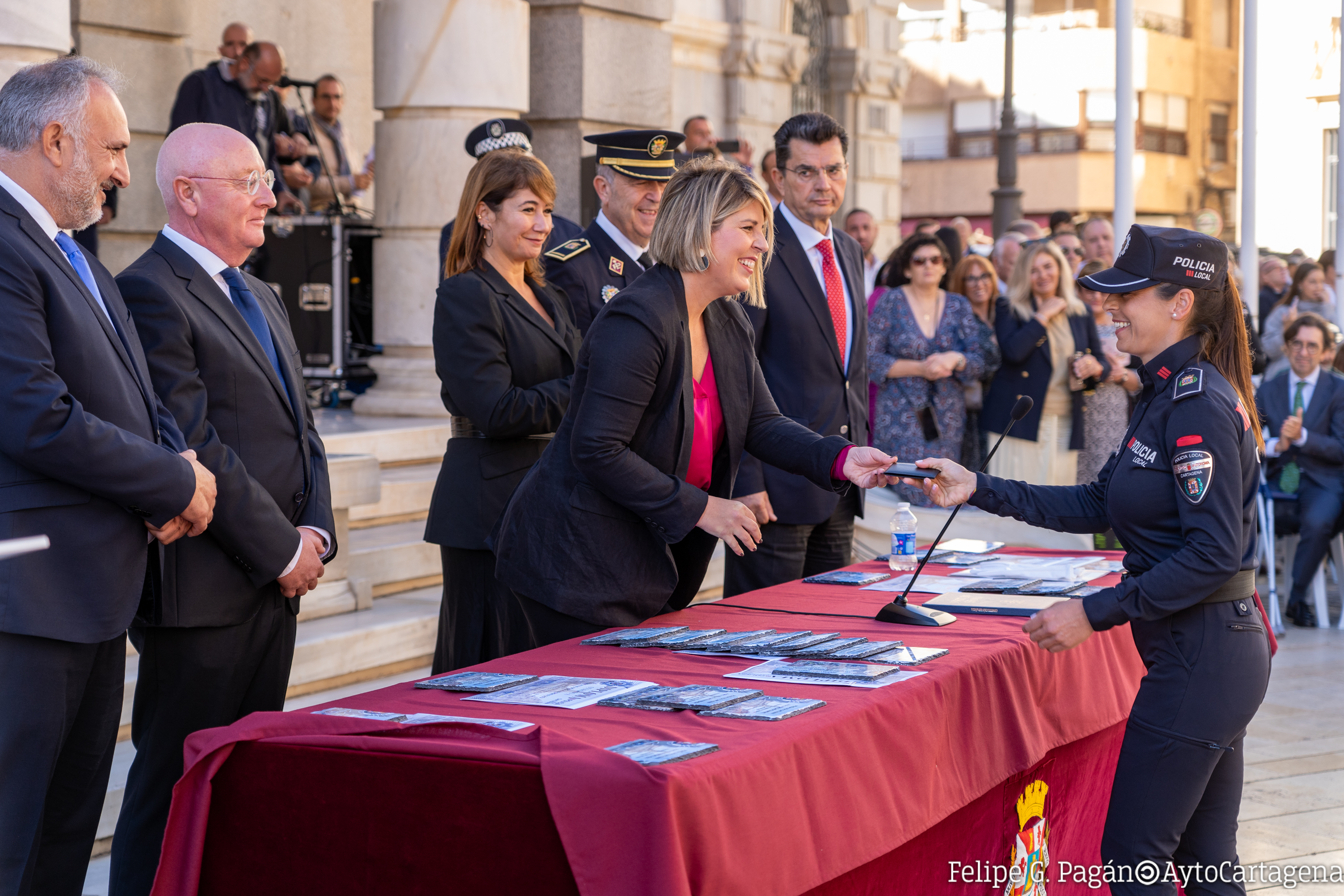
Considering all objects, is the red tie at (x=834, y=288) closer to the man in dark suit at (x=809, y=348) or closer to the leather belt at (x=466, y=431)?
the man in dark suit at (x=809, y=348)

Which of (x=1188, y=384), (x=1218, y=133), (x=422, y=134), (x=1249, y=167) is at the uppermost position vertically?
(x=1218, y=133)

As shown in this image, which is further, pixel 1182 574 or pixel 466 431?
pixel 466 431

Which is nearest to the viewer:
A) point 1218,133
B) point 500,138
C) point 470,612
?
point 470,612

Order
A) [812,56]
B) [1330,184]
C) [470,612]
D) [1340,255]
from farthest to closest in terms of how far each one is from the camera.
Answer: [1330,184], [812,56], [1340,255], [470,612]

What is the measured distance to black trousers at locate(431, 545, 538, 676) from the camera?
432cm

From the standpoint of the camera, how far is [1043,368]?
7852 millimetres

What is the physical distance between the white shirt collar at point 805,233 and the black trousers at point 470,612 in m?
1.46

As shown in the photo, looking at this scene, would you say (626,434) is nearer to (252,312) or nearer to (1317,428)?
(252,312)

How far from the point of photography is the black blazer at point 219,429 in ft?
10.3

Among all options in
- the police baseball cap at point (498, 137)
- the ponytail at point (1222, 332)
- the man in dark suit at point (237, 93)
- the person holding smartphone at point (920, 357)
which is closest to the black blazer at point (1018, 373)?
the person holding smartphone at point (920, 357)

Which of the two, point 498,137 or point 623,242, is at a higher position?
point 498,137

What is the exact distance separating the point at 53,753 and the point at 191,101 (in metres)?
5.78

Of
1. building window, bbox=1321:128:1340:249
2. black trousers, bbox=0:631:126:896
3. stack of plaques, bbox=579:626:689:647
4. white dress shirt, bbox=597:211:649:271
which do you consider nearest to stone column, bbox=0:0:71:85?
white dress shirt, bbox=597:211:649:271

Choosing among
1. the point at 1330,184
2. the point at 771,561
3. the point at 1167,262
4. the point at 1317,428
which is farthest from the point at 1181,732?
the point at 1330,184
